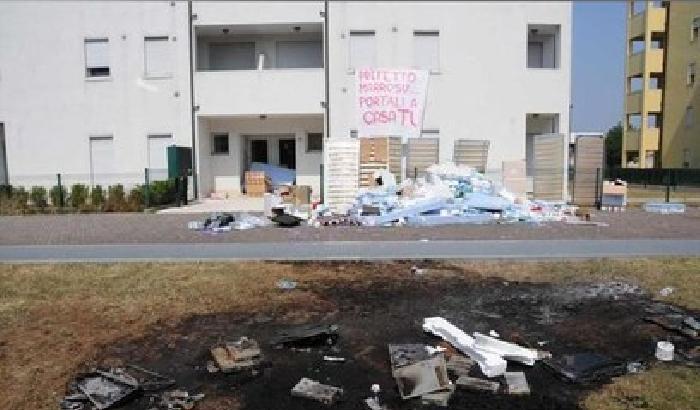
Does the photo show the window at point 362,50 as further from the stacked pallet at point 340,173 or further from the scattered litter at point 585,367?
the scattered litter at point 585,367

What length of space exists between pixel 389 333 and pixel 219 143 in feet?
67.7

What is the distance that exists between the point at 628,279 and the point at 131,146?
807 inches

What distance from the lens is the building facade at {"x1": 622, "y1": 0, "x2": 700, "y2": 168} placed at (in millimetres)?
39406

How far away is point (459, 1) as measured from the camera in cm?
2286

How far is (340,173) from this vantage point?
56.1 feet

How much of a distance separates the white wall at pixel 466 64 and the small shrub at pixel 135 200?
26.1ft

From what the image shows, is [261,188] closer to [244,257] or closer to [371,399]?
[244,257]

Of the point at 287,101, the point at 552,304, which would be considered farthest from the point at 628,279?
the point at 287,101

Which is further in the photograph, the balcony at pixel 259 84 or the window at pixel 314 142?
the window at pixel 314 142

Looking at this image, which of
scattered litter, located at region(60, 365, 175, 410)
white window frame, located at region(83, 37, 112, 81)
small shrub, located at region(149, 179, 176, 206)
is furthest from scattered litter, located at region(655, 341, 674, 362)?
white window frame, located at region(83, 37, 112, 81)

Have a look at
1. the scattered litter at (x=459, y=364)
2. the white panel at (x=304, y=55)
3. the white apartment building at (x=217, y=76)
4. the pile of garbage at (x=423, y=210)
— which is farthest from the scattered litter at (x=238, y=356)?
the white panel at (x=304, y=55)

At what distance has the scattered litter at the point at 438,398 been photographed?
4.19 metres

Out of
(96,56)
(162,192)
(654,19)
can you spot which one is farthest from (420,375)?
(654,19)

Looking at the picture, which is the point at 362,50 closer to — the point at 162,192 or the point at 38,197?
the point at 162,192
